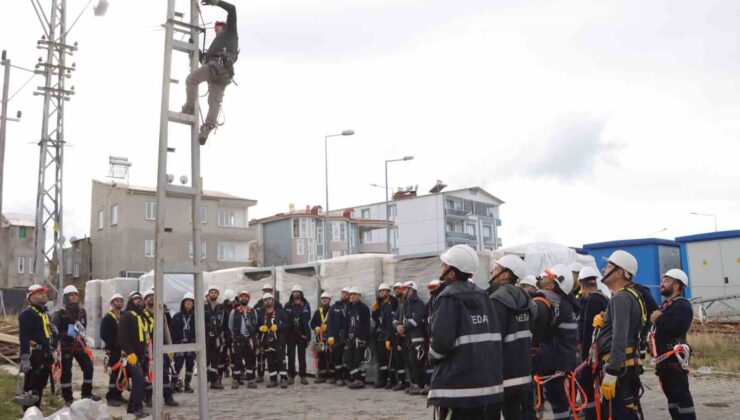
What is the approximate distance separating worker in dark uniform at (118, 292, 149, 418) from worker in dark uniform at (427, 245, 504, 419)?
23.5ft

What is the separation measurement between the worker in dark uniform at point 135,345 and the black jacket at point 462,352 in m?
7.21

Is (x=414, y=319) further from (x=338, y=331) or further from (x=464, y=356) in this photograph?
(x=464, y=356)

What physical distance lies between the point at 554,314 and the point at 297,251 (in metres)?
57.7

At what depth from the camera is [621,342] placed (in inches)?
234

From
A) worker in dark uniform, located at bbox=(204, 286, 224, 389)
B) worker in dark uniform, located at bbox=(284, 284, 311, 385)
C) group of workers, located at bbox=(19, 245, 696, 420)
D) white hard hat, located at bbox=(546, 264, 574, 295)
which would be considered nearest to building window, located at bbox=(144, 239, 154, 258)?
group of workers, located at bbox=(19, 245, 696, 420)

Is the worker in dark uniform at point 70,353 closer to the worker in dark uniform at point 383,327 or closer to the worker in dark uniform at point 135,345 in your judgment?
the worker in dark uniform at point 135,345

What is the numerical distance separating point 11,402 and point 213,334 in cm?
407

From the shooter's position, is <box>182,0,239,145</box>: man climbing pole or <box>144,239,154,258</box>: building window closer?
<box>182,0,239,145</box>: man climbing pole

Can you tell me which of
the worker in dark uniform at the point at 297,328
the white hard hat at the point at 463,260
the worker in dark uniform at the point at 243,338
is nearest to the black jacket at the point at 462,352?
the white hard hat at the point at 463,260

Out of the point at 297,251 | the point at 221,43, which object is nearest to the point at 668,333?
the point at 221,43

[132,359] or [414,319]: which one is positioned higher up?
[414,319]

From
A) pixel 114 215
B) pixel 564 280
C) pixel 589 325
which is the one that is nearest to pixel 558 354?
pixel 589 325

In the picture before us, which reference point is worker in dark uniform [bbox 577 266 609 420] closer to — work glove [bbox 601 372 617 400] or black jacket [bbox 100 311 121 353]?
work glove [bbox 601 372 617 400]

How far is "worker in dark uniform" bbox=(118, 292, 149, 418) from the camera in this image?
415 inches
